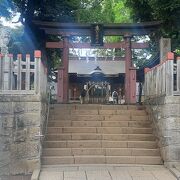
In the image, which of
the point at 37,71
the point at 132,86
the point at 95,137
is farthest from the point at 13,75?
the point at 132,86

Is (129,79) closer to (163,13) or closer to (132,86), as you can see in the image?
(132,86)

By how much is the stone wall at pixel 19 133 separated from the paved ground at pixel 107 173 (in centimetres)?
55

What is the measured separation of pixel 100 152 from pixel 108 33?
931 cm

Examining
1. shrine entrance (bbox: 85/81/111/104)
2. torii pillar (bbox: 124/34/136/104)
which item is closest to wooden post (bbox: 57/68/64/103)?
torii pillar (bbox: 124/34/136/104)

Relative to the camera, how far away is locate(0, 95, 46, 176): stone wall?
883cm

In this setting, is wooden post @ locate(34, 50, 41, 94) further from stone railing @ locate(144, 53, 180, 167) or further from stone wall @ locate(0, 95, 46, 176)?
stone railing @ locate(144, 53, 180, 167)

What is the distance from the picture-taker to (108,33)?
1808cm

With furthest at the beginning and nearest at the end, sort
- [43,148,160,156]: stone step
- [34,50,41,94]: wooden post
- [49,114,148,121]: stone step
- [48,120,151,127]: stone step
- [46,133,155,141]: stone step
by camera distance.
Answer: [49,114,148,121]: stone step, [48,120,151,127]: stone step, [46,133,155,141]: stone step, [43,148,160,156]: stone step, [34,50,41,94]: wooden post

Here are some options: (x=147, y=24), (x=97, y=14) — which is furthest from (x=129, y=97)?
(x=97, y=14)

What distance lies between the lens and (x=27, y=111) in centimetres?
909

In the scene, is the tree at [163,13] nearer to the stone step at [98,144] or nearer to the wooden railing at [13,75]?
the stone step at [98,144]

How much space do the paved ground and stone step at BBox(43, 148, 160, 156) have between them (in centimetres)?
72

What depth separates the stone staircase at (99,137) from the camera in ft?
31.9

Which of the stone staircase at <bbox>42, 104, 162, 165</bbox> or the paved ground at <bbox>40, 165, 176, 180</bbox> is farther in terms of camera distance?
the stone staircase at <bbox>42, 104, 162, 165</bbox>
